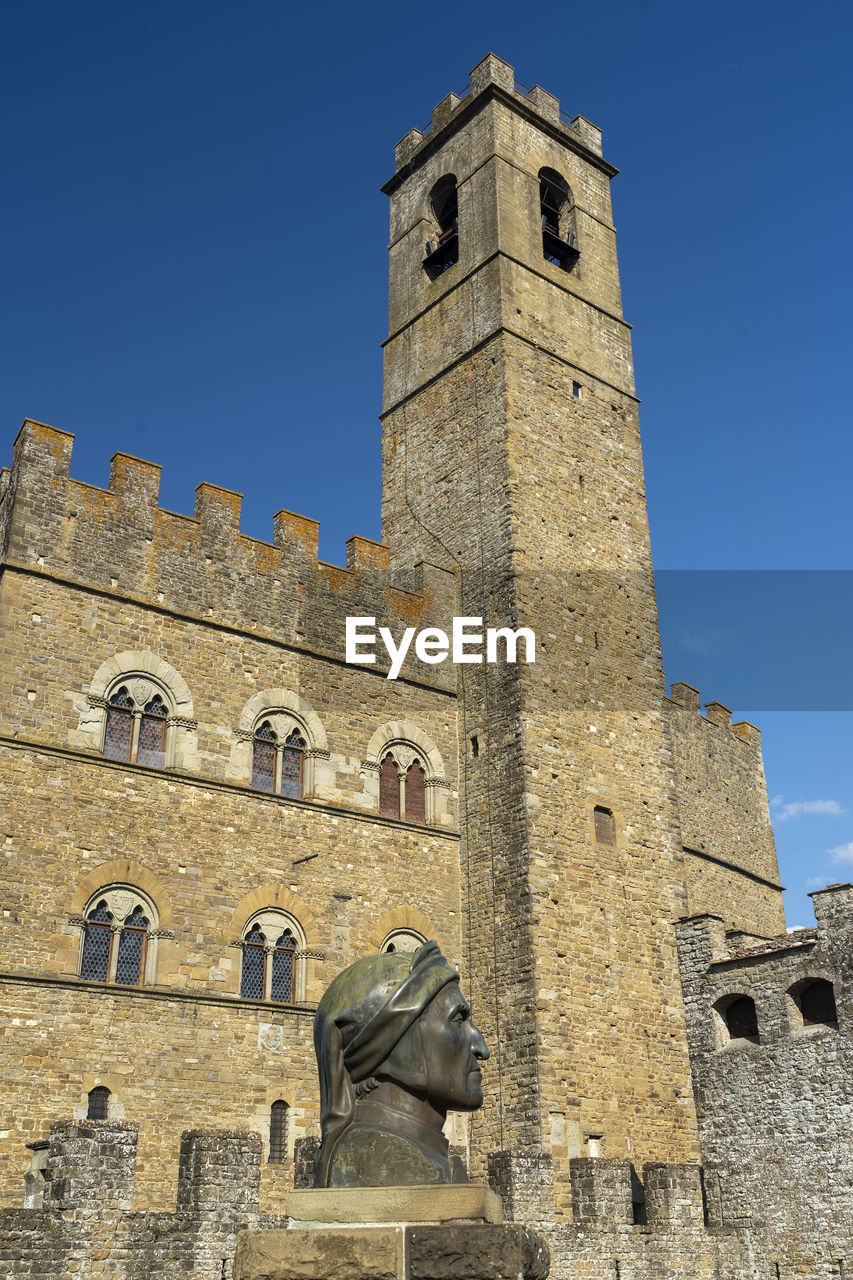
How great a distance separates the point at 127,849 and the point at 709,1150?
10378 millimetres

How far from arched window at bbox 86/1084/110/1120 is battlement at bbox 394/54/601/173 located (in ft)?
64.5

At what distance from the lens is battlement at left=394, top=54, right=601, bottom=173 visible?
78.7 ft

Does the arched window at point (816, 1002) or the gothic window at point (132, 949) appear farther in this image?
the arched window at point (816, 1002)

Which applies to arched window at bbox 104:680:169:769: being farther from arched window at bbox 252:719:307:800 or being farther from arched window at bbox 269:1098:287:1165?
arched window at bbox 269:1098:287:1165

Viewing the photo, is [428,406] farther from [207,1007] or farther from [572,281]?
[207,1007]

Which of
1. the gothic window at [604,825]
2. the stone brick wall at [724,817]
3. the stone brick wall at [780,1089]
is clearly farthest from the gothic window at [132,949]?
the stone brick wall at [724,817]

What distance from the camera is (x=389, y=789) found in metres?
18.8

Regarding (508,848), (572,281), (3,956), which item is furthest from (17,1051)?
(572,281)

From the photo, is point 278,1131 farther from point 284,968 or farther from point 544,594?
point 544,594

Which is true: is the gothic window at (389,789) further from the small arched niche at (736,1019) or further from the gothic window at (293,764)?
the small arched niche at (736,1019)

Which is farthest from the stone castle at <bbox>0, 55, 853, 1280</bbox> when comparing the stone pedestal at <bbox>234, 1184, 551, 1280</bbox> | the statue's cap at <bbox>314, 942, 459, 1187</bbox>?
the stone pedestal at <bbox>234, 1184, 551, 1280</bbox>

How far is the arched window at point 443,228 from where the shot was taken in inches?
966

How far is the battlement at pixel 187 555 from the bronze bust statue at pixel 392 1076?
1151cm

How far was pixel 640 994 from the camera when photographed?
60.4ft
